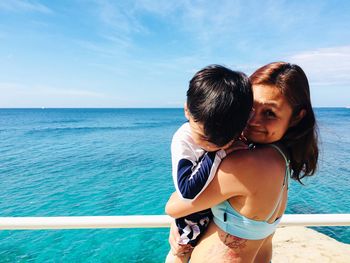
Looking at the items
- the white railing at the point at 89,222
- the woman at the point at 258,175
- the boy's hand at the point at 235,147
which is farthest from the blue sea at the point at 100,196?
the white railing at the point at 89,222

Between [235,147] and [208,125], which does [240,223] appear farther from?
[208,125]

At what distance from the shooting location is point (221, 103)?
1.02 meters

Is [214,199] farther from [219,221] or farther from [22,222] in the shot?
[22,222]

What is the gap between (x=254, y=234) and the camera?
1.27 metres

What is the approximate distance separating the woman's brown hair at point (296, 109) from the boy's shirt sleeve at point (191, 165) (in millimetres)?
434

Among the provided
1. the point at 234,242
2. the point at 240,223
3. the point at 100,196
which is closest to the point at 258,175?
the point at 240,223

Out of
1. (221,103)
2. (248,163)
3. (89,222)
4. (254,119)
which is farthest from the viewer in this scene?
(89,222)

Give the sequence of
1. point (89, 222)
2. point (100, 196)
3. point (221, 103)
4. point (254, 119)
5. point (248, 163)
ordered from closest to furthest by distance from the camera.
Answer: point (221, 103) < point (248, 163) < point (254, 119) < point (89, 222) < point (100, 196)

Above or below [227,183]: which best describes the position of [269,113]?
above

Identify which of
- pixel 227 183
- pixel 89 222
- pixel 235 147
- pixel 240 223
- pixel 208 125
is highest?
pixel 208 125

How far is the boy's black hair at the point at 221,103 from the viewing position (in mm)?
1025

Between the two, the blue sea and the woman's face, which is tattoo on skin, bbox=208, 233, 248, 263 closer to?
the woman's face

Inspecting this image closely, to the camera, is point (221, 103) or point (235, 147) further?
point (235, 147)

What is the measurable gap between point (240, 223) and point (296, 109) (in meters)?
0.63
